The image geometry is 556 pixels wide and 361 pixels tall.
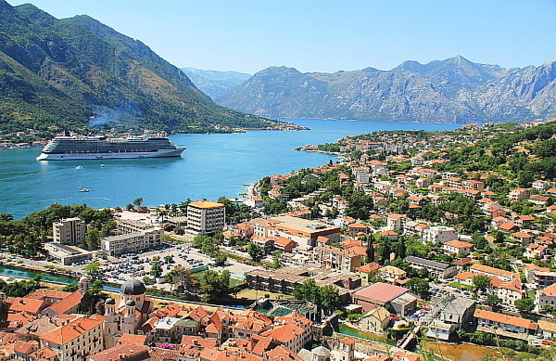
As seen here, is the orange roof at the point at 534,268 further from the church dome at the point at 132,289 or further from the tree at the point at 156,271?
the church dome at the point at 132,289

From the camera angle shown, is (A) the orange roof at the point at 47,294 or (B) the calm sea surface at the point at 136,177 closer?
(A) the orange roof at the point at 47,294

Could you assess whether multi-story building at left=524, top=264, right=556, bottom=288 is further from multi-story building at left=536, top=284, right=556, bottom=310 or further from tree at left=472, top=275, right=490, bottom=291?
tree at left=472, top=275, right=490, bottom=291

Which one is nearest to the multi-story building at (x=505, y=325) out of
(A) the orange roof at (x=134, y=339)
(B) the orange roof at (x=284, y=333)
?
(B) the orange roof at (x=284, y=333)

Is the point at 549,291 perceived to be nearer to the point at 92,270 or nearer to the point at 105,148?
the point at 92,270

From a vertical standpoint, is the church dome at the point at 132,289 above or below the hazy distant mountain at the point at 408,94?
below

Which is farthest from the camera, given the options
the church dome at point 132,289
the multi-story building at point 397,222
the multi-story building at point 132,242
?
the multi-story building at point 397,222

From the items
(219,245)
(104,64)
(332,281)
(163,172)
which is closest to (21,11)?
(104,64)

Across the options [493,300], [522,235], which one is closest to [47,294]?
[493,300]
